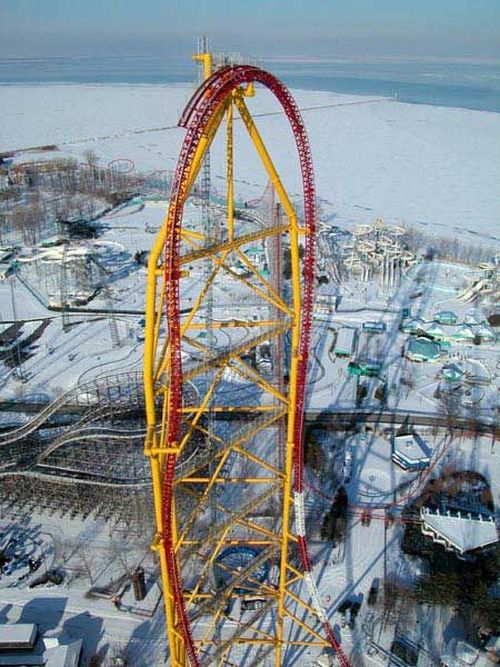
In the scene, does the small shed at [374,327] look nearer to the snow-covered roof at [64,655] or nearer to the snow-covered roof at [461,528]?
the snow-covered roof at [461,528]

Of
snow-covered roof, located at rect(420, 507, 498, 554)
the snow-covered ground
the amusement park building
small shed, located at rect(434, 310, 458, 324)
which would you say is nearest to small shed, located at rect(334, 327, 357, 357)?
the snow-covered ground

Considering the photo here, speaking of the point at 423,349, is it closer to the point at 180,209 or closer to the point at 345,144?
the point at 180,209

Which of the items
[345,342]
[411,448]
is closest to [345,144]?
[345,342]

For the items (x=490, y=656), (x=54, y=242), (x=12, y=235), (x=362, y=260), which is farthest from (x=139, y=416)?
(x=12, y=235)

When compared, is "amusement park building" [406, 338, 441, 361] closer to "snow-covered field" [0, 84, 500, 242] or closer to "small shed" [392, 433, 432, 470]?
"small shed" [392, 433, 432, 470]

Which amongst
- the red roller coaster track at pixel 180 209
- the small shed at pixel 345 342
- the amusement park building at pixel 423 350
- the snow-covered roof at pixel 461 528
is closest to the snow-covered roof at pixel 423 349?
the amusement park building at pixel 423 350

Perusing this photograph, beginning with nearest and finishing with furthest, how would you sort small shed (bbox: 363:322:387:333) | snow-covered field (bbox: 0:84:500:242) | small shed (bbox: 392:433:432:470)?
small shed (bbox: 392:433:432:470)
small shed (bbox: 363:322:387:333)
snow-covered field (bbox: 0:84:500:242)

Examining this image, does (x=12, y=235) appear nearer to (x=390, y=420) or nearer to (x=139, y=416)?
(x=139, y=416)

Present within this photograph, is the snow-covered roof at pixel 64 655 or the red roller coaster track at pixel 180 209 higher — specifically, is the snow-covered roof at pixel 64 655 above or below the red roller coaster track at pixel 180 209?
below
